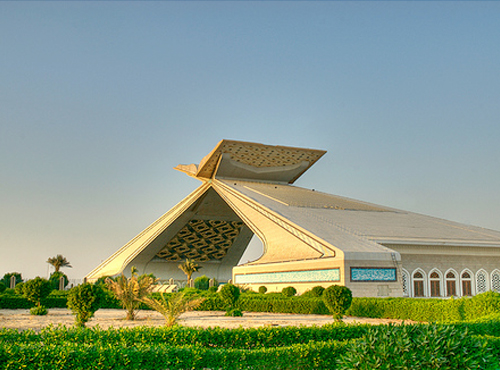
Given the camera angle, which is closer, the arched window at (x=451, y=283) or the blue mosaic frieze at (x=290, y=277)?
the blue mosaic frieze at (x=290, y=277)

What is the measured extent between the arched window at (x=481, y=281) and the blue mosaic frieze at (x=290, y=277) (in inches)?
255

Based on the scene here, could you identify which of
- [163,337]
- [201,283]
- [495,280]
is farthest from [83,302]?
[201,283]

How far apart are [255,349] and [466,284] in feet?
50.9

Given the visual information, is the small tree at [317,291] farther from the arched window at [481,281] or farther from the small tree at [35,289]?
the small tree at [35,289]

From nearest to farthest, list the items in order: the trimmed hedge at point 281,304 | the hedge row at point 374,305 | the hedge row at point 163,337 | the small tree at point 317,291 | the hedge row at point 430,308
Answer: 1. the hedge row at point 163,337
2. the hedge row at point 430,308
3. the hedge row at point 374,305
4. the trimmed hedge at point 281,304
5. the small tree at point 317,291

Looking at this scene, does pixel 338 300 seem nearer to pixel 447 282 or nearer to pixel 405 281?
pixel 405 281

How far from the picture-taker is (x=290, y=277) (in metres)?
18.3

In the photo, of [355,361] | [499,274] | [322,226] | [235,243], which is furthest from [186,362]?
[235,243]

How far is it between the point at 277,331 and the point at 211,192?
25.5 m

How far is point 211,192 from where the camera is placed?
31219 mm

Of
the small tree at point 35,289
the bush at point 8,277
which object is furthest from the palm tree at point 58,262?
the small tree at point 35,289

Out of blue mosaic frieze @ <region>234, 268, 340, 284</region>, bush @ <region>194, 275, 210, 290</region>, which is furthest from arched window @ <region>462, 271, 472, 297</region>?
bush @ <region>194, 275, 210, 290</region>

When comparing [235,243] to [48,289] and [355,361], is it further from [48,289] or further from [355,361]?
[355,361]

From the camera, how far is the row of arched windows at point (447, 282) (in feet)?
57.1
